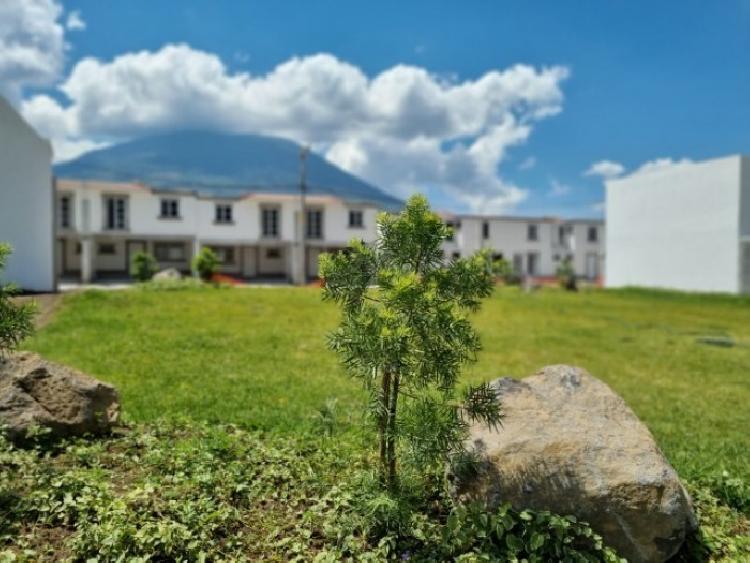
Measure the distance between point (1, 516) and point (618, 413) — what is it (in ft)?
13.0

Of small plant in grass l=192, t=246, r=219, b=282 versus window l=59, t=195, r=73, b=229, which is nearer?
small plant in grass l=192, t=246, r=219, b=282

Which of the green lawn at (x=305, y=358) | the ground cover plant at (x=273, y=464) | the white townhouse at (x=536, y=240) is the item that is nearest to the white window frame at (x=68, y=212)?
the green lawn at (x=305, y=358)

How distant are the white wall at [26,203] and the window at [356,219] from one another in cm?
2293

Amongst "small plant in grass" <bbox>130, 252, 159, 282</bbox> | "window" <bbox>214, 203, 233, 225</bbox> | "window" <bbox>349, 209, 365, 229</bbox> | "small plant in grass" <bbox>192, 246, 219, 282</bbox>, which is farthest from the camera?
"window" <bbox>349, 209, 365, 229</bbox>

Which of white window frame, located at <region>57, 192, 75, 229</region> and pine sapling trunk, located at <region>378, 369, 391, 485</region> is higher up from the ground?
white window frame, located at <region>57, 192, 75, 229</region>

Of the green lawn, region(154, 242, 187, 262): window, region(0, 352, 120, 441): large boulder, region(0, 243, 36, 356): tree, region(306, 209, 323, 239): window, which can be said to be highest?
region(306, 209, 323, 239): window

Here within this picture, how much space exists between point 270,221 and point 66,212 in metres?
11.9

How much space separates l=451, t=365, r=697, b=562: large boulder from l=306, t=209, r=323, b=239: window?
116ft

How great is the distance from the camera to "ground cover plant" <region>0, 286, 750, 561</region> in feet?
10.6

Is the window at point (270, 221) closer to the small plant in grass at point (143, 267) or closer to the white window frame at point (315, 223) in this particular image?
the white window frame at point (315, 223)

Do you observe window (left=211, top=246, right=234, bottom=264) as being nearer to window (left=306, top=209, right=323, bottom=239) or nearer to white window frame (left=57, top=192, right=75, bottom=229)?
window (left=306, top=209, right=323, bottom=239)

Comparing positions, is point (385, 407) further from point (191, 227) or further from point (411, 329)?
point (191, 227)

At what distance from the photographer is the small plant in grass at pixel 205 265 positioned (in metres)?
23.8

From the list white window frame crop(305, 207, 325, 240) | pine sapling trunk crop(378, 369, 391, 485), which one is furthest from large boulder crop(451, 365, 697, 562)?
white window frame crop(305, 207, 325, 240)
